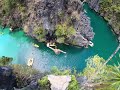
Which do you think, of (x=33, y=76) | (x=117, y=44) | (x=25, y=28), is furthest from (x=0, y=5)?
(x=33, y=76)

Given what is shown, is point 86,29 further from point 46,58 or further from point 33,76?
point 33,76

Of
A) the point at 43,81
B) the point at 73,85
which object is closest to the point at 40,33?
the point at 43,81

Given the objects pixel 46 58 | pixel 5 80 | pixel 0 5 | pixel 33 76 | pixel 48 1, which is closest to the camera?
pixel 5 80

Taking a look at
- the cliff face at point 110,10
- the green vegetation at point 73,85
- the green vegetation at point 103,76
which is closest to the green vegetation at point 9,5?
the cliff face at point 110,10

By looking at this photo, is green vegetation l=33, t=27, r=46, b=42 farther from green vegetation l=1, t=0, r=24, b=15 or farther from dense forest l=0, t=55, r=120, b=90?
dense forest l=0, t=55, r=120, b=90

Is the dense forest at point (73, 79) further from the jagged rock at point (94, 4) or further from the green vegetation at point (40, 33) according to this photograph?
the jagged rock at point (94, 4)

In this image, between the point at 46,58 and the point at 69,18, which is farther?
the point at 69,18

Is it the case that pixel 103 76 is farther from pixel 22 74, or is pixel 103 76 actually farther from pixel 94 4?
pixel 94 4
